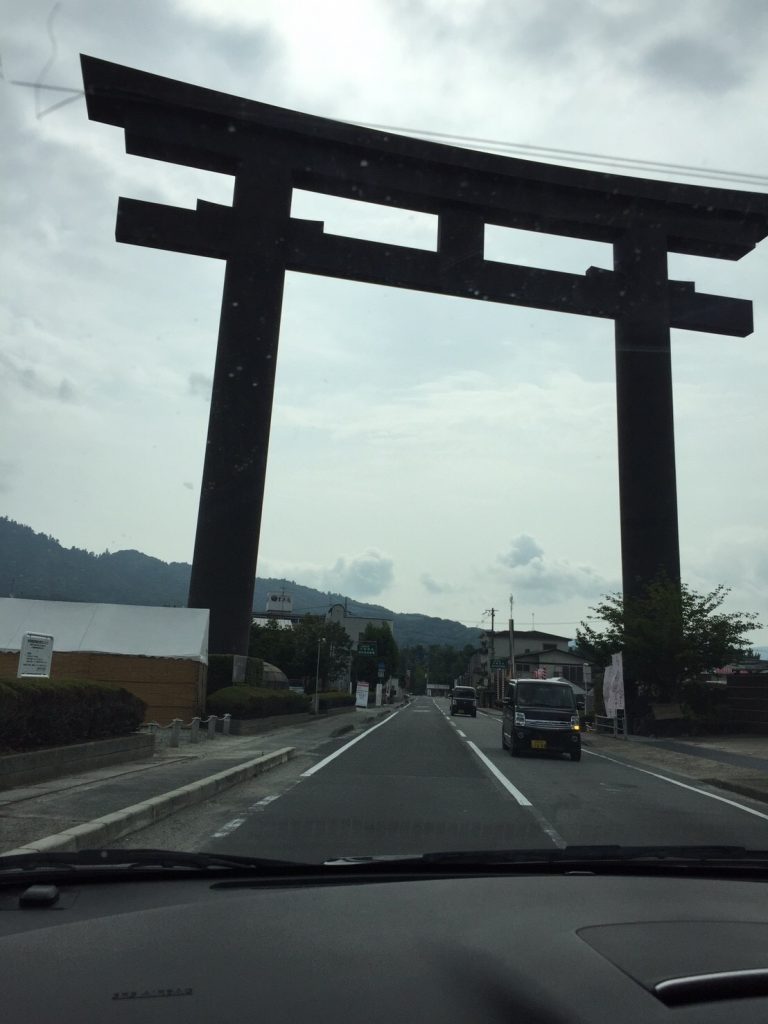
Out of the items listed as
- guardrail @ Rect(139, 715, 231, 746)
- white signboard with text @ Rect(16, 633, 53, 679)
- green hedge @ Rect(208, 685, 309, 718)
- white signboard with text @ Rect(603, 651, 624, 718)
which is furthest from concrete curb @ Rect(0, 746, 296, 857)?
white signboard with text @ Rect(603, 651, 624, 718)

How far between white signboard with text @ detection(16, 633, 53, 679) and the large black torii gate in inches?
579

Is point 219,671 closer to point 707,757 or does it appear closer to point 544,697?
point 544,697

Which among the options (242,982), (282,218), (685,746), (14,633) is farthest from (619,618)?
(242,982)

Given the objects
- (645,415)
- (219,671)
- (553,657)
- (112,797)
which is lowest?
(112,797)

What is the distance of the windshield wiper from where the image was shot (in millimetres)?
3980

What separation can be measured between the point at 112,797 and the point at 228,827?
75.2 inches

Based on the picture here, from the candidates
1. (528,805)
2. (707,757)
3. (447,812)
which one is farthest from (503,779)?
(707,757)

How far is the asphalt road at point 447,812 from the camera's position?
8.19 meters

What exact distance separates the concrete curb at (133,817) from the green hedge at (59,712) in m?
2.26

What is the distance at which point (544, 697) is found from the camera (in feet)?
66.6

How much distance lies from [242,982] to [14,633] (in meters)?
25.8

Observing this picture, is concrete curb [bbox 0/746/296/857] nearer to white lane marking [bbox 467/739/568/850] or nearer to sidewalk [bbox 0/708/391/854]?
sidewalk [bbox 0/708/391/854]

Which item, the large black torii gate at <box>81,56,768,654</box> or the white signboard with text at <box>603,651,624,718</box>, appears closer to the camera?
the large black torii gate at <box>81,56,768,654</box>

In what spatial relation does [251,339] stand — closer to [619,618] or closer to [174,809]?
[619,618]
